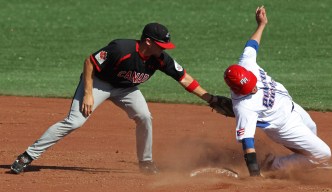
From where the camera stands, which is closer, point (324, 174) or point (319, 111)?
→ point (324, 174)

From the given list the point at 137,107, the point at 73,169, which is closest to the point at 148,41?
the point at 137,107

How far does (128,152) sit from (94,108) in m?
1.79

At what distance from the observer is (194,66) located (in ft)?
60.5

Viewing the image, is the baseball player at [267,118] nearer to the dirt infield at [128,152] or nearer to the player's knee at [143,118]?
the dirt infield at [128,152]

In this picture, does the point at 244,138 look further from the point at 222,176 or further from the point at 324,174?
the point at 324,174

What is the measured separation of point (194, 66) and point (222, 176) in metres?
9.30

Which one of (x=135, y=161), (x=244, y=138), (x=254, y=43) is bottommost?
(x=135, y=161)

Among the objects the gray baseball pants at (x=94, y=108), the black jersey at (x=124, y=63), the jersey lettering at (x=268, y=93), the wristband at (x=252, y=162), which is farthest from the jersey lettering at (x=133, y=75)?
the wristband at (x=252, y=162)

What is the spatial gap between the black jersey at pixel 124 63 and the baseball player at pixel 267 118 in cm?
94

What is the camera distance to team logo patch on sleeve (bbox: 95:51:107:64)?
29.8ft

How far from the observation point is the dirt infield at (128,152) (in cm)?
887

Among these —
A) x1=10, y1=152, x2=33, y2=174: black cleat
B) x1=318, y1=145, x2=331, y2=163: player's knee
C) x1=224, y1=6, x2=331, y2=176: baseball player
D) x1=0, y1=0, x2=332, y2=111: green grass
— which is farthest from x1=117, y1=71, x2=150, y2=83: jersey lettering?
x1=0, y1=0, x2=332, y2=111: green grass

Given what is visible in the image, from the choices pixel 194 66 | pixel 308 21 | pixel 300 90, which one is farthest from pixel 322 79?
pixel 308 21

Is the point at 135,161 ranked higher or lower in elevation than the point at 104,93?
lower
